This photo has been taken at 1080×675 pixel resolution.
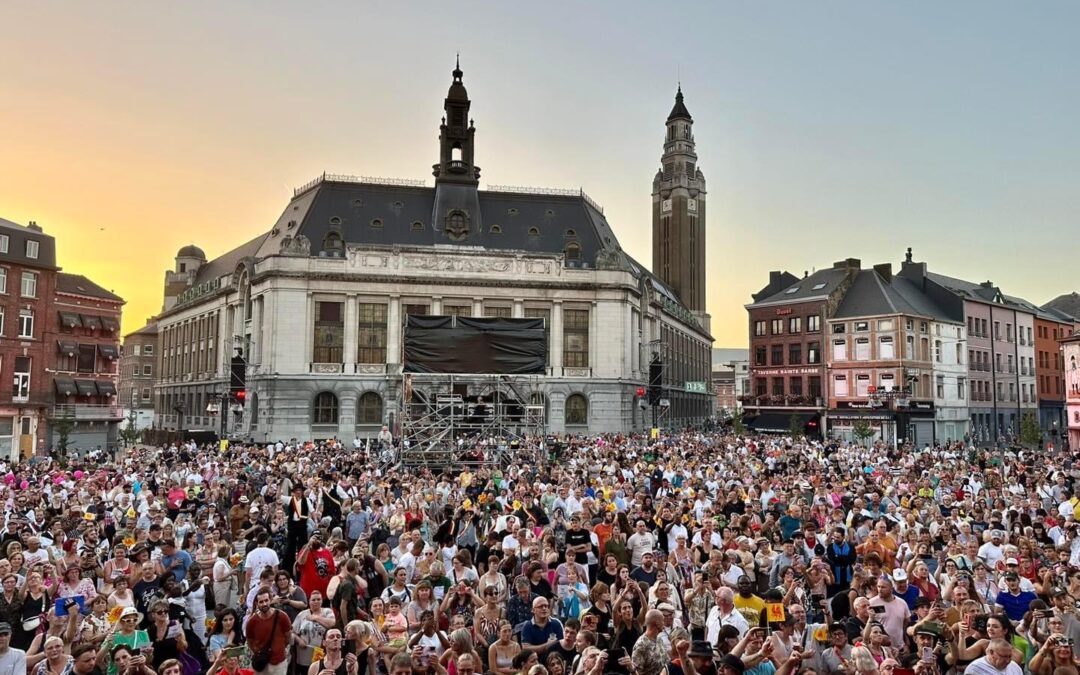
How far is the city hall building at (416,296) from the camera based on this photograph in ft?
183

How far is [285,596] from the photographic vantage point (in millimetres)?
9336

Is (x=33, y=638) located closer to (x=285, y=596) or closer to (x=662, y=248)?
(x=285, y=596)

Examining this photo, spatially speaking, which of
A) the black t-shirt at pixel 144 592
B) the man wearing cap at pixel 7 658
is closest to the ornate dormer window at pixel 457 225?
the black t-shirt at pixel 144 592

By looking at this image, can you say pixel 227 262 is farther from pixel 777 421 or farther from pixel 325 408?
pixel 777 421

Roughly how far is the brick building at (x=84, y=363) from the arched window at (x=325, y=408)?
13536mm

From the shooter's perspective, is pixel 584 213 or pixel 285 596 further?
pixel 584 213

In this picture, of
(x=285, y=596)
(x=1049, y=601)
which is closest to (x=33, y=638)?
(x=285, y=596)

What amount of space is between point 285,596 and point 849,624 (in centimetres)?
617

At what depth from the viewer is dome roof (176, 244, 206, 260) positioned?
10450cm

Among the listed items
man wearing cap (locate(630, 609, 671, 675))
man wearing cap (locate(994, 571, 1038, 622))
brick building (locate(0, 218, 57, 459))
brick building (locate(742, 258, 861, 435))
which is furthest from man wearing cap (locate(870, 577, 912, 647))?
brick building (locate(742, 258, 861, 435))

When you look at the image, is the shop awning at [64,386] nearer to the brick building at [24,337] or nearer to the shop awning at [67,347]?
the brick building at [24,337]

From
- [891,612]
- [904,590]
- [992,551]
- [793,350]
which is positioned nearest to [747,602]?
[891,612]

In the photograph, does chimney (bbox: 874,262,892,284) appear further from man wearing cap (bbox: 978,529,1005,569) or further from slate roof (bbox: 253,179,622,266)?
man wearing cap (bbox: 978,529,1005,569)

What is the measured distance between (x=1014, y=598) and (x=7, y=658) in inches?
419
